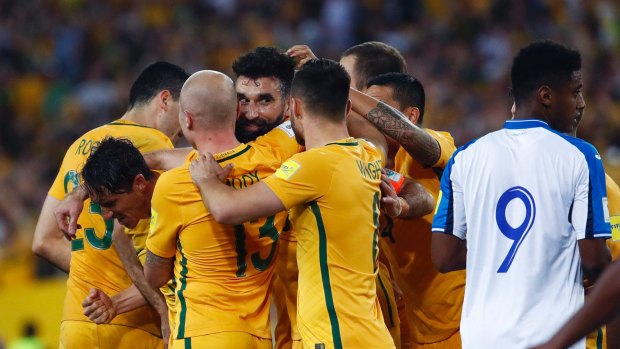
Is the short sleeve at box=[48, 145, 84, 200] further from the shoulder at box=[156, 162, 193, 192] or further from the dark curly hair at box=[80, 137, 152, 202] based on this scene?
the shoulder at box=[156, 162, 193, 192]

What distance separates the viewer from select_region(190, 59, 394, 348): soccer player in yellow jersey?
15.5 feet

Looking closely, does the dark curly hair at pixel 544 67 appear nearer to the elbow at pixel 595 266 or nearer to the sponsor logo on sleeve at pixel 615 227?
the elbow at pixel 595 266

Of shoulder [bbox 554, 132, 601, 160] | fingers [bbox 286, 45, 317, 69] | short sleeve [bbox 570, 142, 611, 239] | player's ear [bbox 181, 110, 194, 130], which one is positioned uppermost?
fingers [bbox 286, 45, 317, 69]

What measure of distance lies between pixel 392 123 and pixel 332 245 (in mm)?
1045

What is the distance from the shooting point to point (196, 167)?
4910 millimetres

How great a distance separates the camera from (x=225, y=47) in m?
15.5

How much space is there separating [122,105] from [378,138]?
9458 mm

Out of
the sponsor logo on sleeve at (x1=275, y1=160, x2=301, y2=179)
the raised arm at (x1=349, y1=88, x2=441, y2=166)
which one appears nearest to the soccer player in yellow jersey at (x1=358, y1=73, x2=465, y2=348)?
the raised arm at (x1=349, y1=88, x2=441, y2=166)

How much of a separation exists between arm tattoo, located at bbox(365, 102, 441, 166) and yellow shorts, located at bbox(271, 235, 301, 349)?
0.80 m

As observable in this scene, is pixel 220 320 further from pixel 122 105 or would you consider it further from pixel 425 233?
pixel 122 105

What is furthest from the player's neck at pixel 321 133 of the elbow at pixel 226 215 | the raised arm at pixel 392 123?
the raised arm at pixel 392 123

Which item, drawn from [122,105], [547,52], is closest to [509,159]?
[547,52]

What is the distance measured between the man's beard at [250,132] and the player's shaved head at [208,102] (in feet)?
1.92

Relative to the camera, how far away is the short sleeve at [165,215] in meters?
4.95
